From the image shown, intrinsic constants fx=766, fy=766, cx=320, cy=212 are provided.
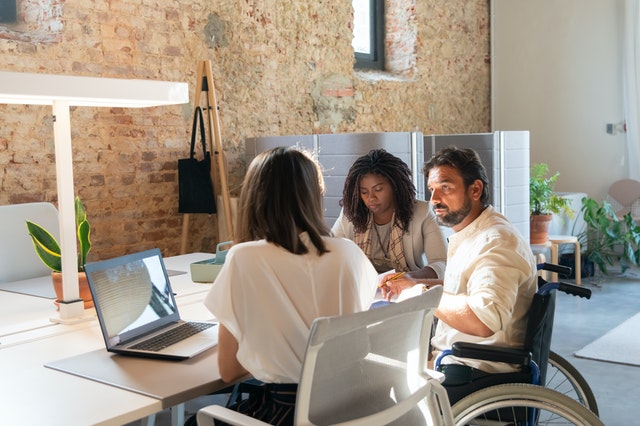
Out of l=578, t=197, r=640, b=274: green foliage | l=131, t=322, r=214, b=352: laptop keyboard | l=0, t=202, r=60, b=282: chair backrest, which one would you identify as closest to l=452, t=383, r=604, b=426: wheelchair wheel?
l=131, t=322, r=214, b=352: laptop keyboard

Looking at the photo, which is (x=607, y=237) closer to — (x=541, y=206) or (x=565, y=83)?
(x=541, y=206)

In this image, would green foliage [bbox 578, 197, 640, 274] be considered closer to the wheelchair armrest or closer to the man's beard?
the man's beard

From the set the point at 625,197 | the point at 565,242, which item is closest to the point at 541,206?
the point at 565,242

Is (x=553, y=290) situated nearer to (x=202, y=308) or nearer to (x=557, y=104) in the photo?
(x=202, y=308)

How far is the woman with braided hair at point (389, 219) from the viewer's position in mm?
3303

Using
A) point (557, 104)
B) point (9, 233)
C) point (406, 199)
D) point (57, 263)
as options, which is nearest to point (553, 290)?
point (406, 199)

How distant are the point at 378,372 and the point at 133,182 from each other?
11.7 ft

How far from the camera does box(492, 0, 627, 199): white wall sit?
7.88m

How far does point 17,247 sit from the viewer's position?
143 inches

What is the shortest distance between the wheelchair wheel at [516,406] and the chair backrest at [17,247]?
2.35 meters

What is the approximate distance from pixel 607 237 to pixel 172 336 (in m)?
5.72

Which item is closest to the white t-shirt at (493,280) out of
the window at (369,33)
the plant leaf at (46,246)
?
the plant leaf at (46,246)

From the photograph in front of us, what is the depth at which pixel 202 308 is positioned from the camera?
8.81 ft

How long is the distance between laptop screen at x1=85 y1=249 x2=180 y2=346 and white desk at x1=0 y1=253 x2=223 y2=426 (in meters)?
0.14
